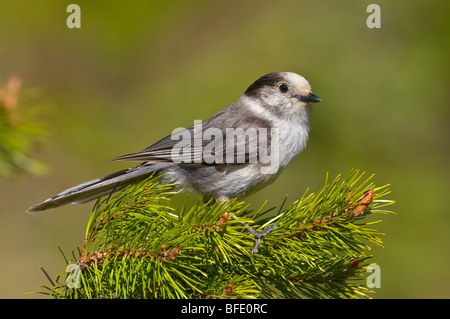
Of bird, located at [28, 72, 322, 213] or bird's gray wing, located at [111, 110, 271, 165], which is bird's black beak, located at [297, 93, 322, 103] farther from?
bird's gray wing, located at [111, 110, 271, 165]

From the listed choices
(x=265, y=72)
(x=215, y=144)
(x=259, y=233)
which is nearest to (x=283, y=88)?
(x=215, y=144)

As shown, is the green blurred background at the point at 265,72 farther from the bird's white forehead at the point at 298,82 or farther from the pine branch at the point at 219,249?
the pine branch at the point at 219,249

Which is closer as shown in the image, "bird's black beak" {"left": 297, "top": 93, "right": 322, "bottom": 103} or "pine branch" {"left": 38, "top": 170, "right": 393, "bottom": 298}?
"pine branch" {"left": 38, "top": 170, "right": 393, "bottom": 298}

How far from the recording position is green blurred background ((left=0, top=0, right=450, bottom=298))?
3.87 metres

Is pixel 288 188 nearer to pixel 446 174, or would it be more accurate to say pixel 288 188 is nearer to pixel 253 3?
pixel 446 174

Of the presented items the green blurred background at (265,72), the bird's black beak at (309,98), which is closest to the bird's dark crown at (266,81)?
the bird's black beak at (309,98)

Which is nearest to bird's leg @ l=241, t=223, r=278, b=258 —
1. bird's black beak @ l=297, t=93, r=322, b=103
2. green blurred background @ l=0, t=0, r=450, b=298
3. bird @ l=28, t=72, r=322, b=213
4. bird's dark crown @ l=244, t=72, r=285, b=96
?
bird @ l=28, t=72, r=322, b=213

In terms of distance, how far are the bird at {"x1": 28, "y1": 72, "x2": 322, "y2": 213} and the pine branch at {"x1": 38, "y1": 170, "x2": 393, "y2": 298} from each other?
60cm

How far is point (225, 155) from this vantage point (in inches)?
110

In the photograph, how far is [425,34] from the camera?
13.8ft

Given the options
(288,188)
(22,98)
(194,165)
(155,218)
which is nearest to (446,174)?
(288,188)

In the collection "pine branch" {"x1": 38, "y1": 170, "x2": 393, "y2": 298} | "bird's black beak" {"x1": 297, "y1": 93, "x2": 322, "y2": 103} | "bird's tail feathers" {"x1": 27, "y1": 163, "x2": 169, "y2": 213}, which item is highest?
"bird's black beak" {"x1": 297, "y1": 93, "x2": 322, "y2": 103}

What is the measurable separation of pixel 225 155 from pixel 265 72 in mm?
1561

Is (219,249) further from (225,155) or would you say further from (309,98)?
(309,98)
